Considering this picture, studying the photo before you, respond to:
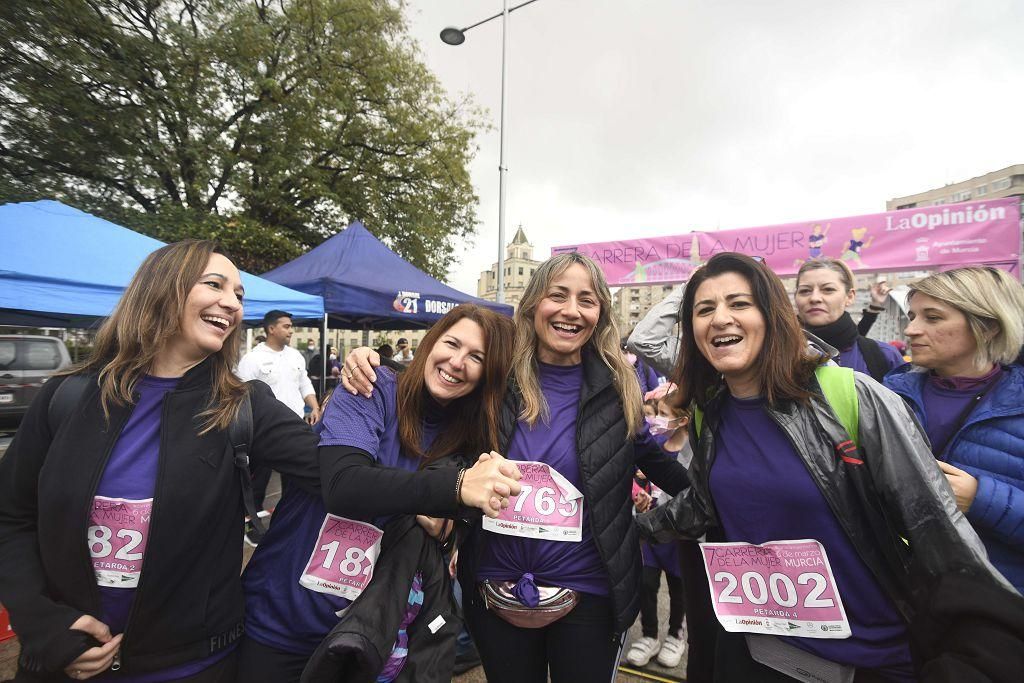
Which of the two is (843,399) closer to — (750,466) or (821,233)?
(750,466)

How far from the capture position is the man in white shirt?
5.25 metres

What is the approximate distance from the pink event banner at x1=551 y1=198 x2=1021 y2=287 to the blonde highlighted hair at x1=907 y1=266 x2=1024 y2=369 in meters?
2.41

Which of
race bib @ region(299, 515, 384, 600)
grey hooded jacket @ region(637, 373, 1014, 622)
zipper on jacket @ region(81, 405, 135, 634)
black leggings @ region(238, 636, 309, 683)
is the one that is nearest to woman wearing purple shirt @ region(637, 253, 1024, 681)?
grey hooded jacket @ region(637, 373, 1014, 622)

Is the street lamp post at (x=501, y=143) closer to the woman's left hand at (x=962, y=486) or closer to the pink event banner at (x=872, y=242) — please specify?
the pink event banner at (x=872, y=242)

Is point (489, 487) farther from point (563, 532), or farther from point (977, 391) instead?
point (977, 391)

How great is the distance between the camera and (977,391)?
5.67 ft

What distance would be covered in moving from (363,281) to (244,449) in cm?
580

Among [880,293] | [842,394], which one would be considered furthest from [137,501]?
[880,293]

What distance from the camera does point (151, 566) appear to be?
1250mm

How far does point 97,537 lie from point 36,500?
0.25m

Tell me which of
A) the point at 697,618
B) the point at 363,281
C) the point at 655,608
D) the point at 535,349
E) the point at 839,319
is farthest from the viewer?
the point at 363,281

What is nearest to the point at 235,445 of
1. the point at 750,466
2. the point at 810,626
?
the point at 750,466

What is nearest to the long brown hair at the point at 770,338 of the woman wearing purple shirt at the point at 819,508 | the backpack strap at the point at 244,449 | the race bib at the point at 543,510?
the woman wearing purple shirt at the point at 819,508

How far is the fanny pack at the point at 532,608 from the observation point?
5.03 ft
